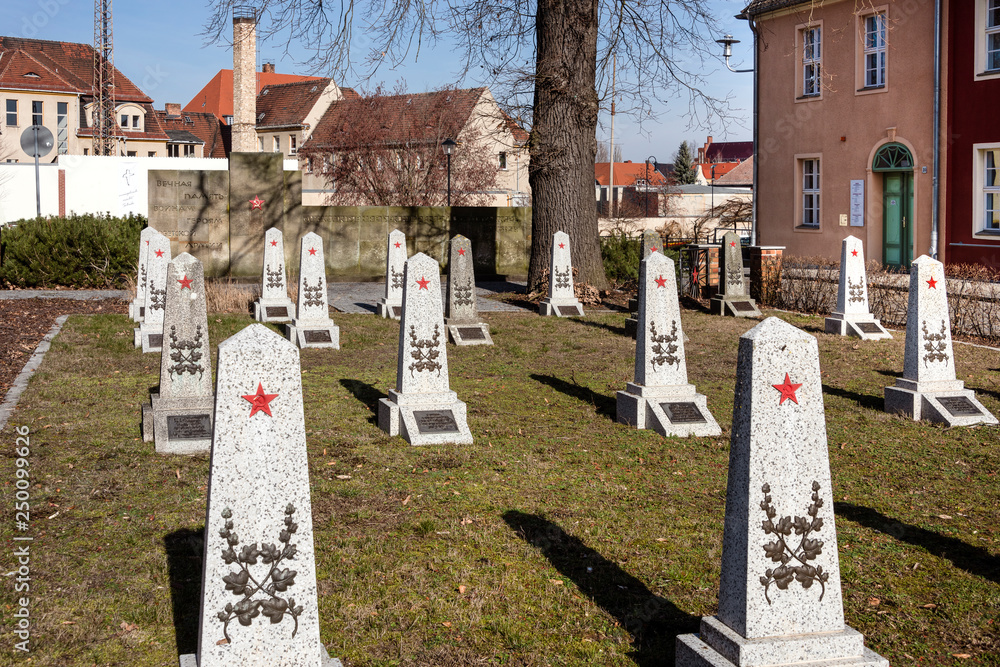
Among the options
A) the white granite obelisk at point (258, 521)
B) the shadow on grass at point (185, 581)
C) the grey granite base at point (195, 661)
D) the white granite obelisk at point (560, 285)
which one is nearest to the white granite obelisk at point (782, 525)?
the grey granite base at point (195, 661)

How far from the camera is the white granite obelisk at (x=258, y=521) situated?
3.45 meters

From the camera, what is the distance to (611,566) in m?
5.19

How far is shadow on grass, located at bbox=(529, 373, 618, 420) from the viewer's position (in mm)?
9113

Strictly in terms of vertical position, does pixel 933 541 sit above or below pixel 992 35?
below

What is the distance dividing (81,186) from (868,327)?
2556 cm

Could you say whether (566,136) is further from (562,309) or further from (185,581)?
(185,581)

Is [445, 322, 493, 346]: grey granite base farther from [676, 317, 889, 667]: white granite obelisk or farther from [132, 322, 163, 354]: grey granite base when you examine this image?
[676, 317, 889, 667]: white granite obelisk

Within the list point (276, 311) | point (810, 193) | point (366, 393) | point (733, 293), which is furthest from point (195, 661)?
point (810, 193)

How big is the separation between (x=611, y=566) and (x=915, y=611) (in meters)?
1.50

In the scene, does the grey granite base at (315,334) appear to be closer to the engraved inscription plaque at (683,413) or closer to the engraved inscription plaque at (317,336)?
the engraved inscription plaque at (317,336)

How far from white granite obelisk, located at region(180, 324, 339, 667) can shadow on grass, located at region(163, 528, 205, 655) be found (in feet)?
1.56

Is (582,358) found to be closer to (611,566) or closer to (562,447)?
(562,447)

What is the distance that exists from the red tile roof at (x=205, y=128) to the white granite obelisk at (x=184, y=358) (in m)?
60.5

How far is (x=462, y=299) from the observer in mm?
13172
